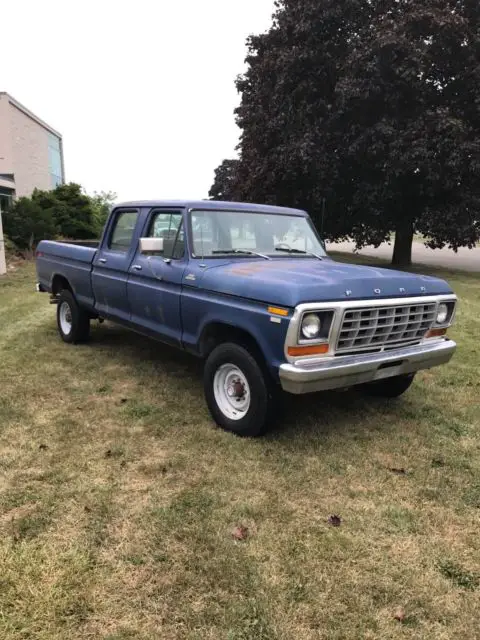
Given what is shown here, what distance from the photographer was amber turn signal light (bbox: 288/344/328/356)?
11.5 feet

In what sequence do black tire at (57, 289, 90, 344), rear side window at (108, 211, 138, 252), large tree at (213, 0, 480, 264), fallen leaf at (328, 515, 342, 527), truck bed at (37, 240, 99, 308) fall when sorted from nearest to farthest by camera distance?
fallen leaf at (328, 515, 342, 527)
rear side window at (108, 211, 138, 252)
truck bed at (37, 240, 99, 308)
black tire at (57, 289, 90, 344)
large tree at (213, 0, 480, 264)

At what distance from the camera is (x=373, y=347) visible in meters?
3.95

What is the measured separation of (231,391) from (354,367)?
1.07m

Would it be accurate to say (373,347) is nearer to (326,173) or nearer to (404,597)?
(404,597)

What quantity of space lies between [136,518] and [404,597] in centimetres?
153

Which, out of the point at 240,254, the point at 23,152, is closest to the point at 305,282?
the point at 240,254

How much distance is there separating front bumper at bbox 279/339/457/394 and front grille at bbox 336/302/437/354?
0.07 m

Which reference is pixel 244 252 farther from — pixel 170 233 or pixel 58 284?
pixel 58 284

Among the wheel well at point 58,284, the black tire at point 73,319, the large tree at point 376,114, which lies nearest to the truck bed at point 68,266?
the wheel well at point 58,284

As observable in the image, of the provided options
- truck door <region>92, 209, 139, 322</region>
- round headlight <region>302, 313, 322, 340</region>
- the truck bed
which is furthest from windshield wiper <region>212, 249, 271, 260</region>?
the truck bed

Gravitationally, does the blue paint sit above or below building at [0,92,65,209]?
below

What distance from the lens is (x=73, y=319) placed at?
6.72 m

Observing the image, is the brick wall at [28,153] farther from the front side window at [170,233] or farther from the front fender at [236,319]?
the front fender at [236,319]

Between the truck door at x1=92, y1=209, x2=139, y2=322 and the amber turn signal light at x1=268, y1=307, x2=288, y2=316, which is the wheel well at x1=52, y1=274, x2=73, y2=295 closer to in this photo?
the truck door at x1=92, y1=209, x2=139, y2=322
